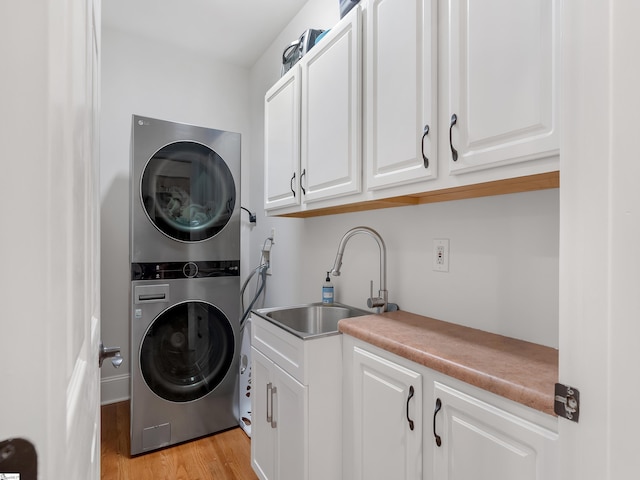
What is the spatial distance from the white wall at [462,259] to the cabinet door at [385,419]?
1.32 feet

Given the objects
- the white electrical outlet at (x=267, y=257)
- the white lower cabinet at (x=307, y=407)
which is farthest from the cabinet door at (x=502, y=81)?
the white electrical outlet at (x=267, y=257)

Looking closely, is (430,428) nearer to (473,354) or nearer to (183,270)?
(473,354)

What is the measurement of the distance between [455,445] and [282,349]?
0.85 metres

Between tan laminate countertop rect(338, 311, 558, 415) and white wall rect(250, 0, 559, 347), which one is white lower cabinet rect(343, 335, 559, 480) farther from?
white wall rect(250, 0, 559, 347)

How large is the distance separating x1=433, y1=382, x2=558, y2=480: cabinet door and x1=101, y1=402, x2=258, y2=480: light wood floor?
1.43m

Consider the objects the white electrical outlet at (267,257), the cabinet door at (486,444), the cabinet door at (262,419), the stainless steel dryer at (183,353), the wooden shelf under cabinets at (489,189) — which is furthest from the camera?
the white electrical outlet at (267,257)

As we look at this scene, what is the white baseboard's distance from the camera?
266 centimetres

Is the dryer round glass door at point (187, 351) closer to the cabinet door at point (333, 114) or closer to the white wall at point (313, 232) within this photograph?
the white wall at point (313, 232)

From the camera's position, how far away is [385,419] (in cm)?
116

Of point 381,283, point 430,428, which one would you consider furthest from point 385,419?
point 381,283

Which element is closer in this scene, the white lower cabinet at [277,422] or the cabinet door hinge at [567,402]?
the cabinet door hinge at [567,402]

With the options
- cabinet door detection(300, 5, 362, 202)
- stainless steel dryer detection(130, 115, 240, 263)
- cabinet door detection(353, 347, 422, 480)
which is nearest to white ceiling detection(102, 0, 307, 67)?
stainless steel dryer detection(130, 115, 240, 263)

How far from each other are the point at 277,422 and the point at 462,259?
3.73ft

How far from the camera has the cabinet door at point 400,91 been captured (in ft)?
3.71
